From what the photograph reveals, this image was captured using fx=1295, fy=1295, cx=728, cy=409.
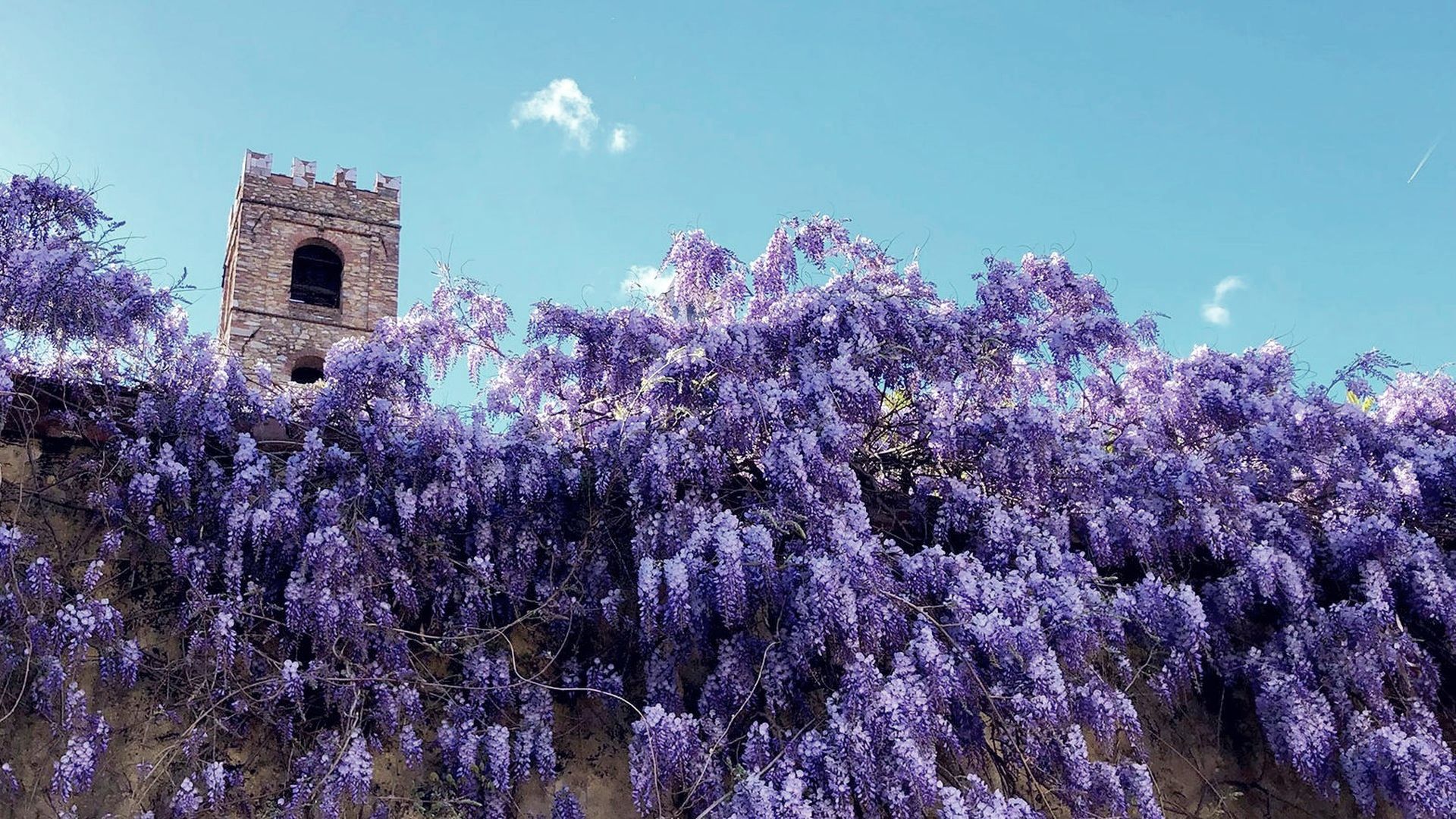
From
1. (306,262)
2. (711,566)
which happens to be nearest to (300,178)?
(306,262)

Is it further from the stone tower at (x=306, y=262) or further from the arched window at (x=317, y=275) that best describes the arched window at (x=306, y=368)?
the arched window at (x=317, y=275)

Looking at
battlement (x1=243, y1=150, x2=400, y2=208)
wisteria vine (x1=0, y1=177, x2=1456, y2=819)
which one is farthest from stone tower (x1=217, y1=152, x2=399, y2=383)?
wisteria vine (x1=0, y1=177, x2=1456, y2=819)

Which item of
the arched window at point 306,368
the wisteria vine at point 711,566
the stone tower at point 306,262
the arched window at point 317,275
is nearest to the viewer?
the wisteria vine at point 711,566

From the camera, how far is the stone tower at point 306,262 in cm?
1730

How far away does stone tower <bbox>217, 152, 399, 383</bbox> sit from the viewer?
17297 millimetres

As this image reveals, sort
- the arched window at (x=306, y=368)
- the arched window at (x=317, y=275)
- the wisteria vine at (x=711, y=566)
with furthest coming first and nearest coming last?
the arched window at (x=317, y=275)
the arched window at (x=306, y=368)
the wisteria vine at (x=711, y=566)

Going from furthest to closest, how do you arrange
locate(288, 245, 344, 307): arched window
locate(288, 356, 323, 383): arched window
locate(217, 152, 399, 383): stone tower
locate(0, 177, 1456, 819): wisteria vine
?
locate(288, 245, 344, 307): arched window < locate(217, 152, 399, 383): stone tower < locate(288, 356, 323, 383): arched window < locate(0, 177, 1456, 819): wisteria vine

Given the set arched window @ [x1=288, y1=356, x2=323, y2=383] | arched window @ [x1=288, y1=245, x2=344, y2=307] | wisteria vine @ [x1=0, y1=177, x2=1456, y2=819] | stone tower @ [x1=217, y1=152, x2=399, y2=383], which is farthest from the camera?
arched window @ [x1=288, y1=245, x2=344, y2=307]

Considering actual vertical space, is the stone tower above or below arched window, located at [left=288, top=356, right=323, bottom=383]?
above

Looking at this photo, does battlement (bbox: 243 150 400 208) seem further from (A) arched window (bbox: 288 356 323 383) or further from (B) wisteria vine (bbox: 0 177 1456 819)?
(B) wisteria vine (bbox: 0 177 1456 819)

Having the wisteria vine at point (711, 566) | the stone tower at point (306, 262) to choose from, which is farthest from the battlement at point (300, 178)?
the wisteria vine at point (711, 566)

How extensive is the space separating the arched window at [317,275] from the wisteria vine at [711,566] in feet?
44.1

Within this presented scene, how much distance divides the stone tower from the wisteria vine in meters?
12.3

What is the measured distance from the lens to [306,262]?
1873cm
